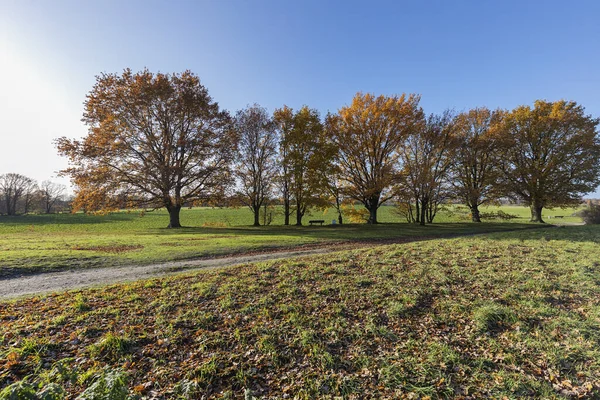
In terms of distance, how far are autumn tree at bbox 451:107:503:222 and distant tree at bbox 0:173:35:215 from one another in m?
78.5

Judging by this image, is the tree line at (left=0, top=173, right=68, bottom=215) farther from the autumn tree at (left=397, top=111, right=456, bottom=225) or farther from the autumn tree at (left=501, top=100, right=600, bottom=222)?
the autumn tree at (left=501, top=100, right=600, bottom=222)

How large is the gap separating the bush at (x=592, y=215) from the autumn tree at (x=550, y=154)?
1.77 metres

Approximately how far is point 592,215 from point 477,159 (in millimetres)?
13686

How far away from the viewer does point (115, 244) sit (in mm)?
15578

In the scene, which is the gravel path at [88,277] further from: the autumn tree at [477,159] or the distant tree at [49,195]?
the distant tree at [49,195]

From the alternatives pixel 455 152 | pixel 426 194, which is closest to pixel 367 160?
pixel 426 194

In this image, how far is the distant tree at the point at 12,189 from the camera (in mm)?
51375

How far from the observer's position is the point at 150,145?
2559cm

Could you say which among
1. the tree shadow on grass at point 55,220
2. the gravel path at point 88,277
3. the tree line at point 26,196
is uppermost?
the tree line at point 26,196

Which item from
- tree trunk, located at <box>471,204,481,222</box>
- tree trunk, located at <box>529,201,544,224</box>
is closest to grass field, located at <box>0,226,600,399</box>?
tree trunk, located at <box>471,204,481,222</box>

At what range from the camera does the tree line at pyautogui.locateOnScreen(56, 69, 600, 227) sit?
968 inches

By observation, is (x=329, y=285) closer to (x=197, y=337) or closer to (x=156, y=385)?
(x=197, y=337)

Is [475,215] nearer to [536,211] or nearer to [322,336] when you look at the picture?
[536,211]

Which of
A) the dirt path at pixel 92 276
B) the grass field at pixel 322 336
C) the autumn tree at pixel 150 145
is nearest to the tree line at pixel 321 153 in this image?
the autumn tree at pixel 150 145
